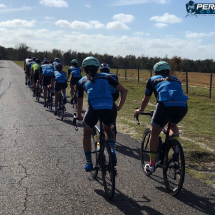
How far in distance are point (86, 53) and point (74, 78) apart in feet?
274

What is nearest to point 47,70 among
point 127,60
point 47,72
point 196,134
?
point 47,72

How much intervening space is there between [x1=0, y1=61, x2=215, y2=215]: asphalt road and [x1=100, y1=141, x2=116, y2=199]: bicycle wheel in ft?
0.53

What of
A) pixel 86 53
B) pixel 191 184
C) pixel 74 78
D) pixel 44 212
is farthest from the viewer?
pixel 86 53

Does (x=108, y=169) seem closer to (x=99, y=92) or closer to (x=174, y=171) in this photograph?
(x=174, y=171)

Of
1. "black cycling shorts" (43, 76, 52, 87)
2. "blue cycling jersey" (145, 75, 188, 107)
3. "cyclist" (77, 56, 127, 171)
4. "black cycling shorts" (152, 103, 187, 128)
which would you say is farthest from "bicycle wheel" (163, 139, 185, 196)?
"black cycling shorts" (43, 76, 52, 87)

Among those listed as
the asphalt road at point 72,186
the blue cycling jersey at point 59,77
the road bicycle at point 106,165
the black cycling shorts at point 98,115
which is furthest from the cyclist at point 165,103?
the blue cycling jersey at point 59,77

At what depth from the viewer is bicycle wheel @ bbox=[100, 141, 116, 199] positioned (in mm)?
3736

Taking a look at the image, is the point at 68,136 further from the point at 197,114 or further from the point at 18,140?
the point at 197,114

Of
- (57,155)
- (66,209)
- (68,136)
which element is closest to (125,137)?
(68,136)

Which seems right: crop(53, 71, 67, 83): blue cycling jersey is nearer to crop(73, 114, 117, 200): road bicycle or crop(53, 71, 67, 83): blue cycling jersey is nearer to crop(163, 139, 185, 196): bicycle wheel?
crop(73, 114, 117, 200): road bicycle

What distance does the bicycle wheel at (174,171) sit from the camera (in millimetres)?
3832

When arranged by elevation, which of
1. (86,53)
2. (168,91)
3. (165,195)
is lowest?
(165,195)

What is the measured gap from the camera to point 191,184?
14.7ft

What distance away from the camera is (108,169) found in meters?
3.90
